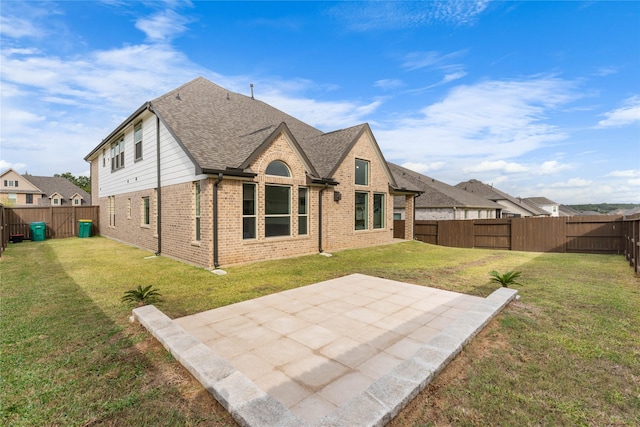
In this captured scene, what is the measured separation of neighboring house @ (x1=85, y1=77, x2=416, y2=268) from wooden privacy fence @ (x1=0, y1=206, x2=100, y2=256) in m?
5.24

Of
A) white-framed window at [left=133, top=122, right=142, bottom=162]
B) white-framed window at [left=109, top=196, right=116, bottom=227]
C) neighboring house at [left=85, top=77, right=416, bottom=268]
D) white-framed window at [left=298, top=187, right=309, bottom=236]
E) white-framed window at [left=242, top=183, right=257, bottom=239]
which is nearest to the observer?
neighboring house at [left=85, top=77, right=416, bottom=268]

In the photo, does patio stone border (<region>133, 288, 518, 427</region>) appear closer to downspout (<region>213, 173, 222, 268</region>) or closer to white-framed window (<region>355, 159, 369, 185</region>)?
downspout (<region>213, 173, 222, 268</region>)

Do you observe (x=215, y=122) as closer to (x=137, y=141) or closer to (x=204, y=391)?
(x=137, y=141)

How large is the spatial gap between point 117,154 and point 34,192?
45.1 metres

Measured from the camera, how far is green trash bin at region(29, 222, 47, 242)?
17.0 metres

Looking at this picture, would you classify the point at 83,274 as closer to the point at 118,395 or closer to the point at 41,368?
the point at 41,368

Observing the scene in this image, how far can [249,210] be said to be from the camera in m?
9.84

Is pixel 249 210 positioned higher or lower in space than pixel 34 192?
lower

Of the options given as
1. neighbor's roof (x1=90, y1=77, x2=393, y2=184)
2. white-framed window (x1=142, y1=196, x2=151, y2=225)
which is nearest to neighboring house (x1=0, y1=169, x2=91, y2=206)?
neighbor's roof (x1=90, y1=77, x2=393, y2=184)

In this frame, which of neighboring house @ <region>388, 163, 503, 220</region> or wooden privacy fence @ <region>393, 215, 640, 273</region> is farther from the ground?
neighboring house @ <region>388, 163, 503, 220</region>

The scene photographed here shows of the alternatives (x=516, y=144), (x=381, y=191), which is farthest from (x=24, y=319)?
(x=516, y=144)

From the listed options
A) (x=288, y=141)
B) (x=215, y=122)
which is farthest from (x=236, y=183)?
(x=215, y=122)

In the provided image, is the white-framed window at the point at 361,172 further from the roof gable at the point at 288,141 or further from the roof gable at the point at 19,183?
the roof gable at the point at 19,183

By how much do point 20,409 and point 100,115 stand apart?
17.6m
